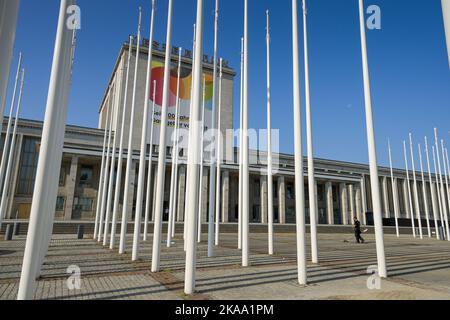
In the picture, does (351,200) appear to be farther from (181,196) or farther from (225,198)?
(181,196)

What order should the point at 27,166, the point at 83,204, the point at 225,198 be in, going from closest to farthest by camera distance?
the point at 27,166 < the point at 83,204 < the point at 225,198

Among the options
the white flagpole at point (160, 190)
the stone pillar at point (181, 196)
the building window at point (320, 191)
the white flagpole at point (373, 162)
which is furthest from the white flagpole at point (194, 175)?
the building window at point (320, 191)

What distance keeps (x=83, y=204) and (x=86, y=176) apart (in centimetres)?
500

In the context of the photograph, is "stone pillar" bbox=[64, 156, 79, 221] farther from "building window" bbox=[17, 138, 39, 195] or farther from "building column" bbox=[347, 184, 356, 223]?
"building column" bbox=[347, 184, 356, 223]

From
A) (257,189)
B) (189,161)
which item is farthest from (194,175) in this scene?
(257,189)

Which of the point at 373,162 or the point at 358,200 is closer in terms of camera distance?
the point at 373,162

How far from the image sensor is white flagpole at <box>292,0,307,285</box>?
27.4 ft

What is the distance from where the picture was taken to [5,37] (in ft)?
15.3

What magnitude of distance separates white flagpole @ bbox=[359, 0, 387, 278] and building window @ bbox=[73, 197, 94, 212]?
160 feet

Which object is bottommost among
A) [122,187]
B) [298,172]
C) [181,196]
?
[298,172]

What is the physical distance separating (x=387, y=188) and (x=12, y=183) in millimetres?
80455

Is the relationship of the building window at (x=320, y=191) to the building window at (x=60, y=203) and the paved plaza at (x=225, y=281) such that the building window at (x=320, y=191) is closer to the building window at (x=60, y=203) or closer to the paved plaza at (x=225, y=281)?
the building window at (x=60, y=203)
